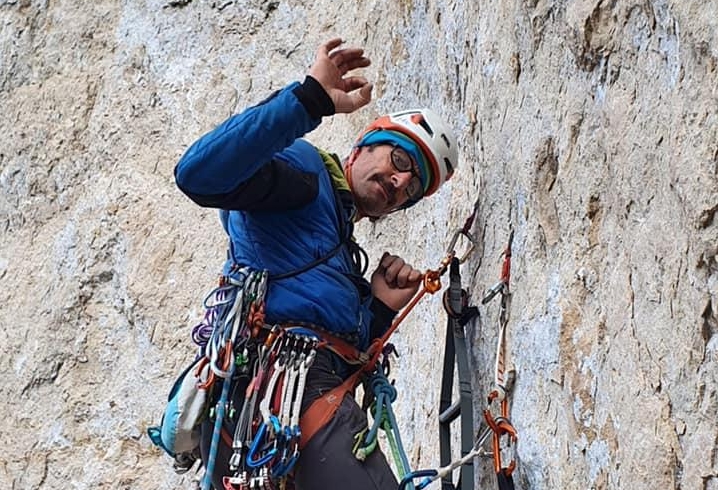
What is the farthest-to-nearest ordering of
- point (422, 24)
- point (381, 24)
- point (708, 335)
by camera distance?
point (381, 24)
point (422, 24)
point (708, 335)

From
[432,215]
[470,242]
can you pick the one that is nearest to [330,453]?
[470,242]

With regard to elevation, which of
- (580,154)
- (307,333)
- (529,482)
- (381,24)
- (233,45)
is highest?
(233,45)

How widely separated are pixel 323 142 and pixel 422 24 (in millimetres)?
1269

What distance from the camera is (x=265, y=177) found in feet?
9.21

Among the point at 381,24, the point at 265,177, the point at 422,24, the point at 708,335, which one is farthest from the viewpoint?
the point at 381,24

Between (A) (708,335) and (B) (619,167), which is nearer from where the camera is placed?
(A) (708,335)

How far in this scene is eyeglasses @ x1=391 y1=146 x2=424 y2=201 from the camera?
10.6 ft

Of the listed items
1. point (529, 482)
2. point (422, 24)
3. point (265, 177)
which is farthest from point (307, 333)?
point (422, 24)

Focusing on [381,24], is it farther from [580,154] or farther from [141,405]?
[580,154]

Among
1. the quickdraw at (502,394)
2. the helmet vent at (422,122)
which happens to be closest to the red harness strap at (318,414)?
the quickdraw at (502,394)

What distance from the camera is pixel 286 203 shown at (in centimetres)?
294

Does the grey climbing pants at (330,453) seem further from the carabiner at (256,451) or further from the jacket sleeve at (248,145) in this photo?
the jacket sleeve at (248,145)

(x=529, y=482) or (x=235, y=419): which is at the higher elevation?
(x=235, y=419)

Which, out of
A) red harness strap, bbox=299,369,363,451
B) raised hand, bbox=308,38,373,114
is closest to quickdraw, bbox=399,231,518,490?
red harness strap, bbox=299,369,363,451
